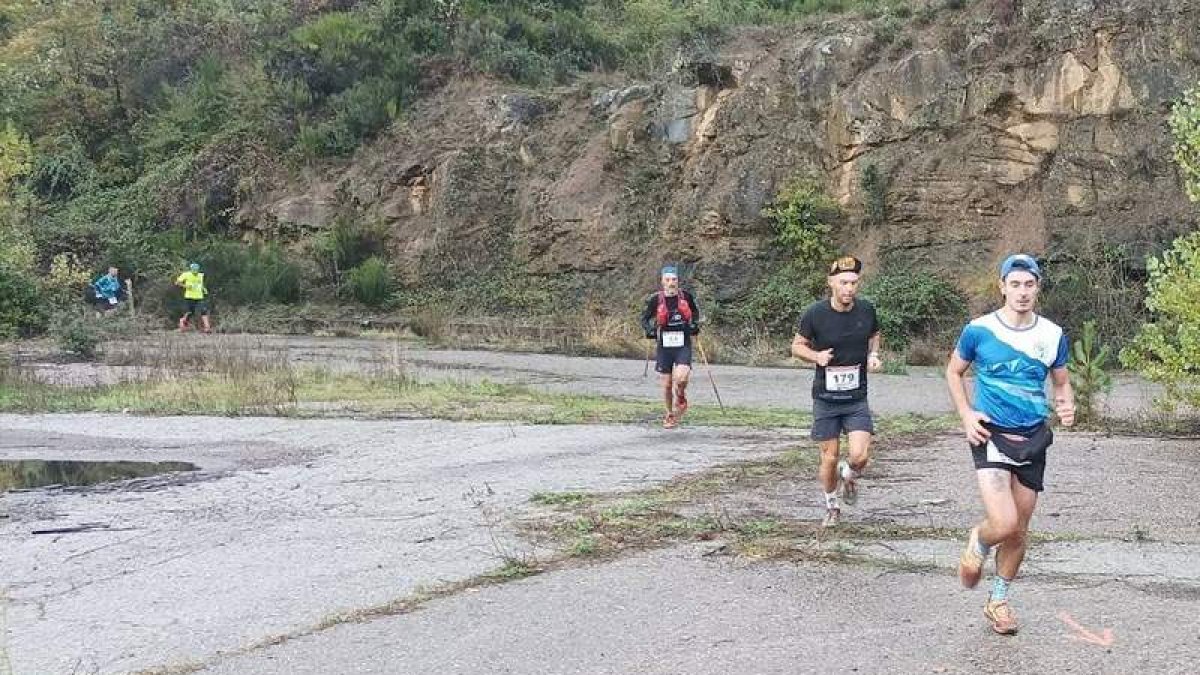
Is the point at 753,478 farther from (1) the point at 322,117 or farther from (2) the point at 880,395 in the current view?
(1) the point at 322,117

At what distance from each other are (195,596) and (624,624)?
2771mm

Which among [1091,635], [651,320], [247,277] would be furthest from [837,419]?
[247,277]

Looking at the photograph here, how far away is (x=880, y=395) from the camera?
18.3m

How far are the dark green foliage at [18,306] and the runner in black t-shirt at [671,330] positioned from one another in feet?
72.0

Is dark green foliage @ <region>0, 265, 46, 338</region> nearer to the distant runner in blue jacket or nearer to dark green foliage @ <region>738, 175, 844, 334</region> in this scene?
the distant runner in blue jacket

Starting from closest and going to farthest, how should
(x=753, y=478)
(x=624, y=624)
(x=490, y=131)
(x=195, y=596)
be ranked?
(x=624, y=624)
(x=195, y=596)
(x=753, y=478)
(x=490, y=131)

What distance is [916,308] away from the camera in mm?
25672

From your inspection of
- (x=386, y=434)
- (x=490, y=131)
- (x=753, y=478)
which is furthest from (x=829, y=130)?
(x=753, y=478)

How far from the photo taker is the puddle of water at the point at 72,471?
12.1 metres

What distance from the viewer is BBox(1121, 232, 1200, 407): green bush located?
39.2ft

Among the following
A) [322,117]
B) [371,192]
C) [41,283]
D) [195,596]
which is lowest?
[195,596]

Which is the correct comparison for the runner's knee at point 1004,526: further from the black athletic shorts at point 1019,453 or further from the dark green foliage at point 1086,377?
the dark green foliage at point 1086,377

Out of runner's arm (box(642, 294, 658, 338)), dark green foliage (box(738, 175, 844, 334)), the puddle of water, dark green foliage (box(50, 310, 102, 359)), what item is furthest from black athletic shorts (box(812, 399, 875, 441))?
dark green foliage (box(50, 310, 102, 359))

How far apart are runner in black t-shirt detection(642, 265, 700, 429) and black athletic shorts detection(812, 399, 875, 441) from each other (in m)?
5.90
